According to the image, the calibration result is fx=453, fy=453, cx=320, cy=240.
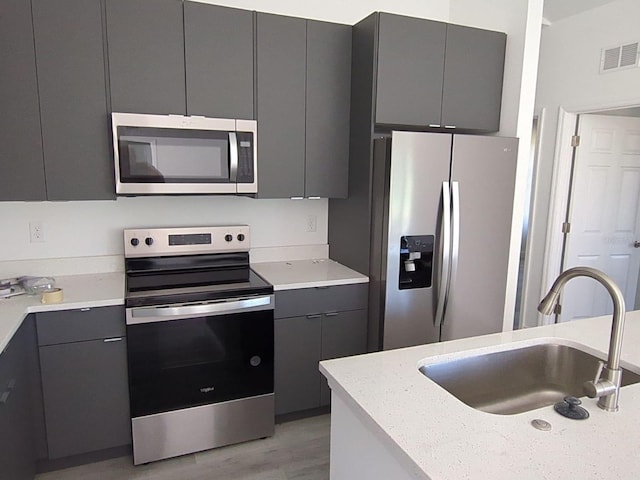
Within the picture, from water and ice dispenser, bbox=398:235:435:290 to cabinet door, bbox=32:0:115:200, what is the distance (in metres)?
1.60

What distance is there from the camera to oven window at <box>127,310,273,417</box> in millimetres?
2207

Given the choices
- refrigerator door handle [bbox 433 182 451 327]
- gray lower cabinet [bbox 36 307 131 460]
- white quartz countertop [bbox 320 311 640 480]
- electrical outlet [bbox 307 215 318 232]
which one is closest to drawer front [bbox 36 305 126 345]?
gray lower cabinet [bbox 36 307 131 460]

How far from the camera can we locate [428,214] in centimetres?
252

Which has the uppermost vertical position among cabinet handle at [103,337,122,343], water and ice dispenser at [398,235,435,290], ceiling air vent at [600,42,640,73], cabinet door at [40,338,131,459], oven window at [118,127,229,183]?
ceiling air vent at [600,42,640,73]

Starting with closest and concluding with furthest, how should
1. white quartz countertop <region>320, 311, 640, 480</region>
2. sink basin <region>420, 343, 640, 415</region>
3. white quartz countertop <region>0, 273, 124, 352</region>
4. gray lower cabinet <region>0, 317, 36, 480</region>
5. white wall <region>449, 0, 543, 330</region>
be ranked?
white quartz countertop <region>320, 311, 640, 480</region>
sink basin <region>420, 343, 640, 415</region>
gray lower cabinet <region>0, 317, 36, 480</region>
white quartz countertop <region>0, 273, 124, 352</region>
white wall <region>449, 0, 543, 330</region>

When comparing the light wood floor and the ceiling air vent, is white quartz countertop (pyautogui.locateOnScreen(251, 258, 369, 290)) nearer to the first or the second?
the light wood floor

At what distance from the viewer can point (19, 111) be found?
213 cm

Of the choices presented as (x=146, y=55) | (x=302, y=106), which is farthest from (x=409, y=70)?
(x=146, y=55)

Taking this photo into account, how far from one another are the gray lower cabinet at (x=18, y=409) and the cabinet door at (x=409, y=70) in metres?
2.05

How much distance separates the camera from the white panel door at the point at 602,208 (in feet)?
12.0

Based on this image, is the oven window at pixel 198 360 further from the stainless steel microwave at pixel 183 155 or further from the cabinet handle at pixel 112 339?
the stainless steel microwave at pixel 183 155

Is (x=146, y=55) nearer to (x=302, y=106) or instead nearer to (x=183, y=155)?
(x=183, y=155)

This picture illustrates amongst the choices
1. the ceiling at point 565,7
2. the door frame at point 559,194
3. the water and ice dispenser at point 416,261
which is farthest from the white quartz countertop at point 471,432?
the ceiling at point 565,7

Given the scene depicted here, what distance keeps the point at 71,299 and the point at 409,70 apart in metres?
2.16
